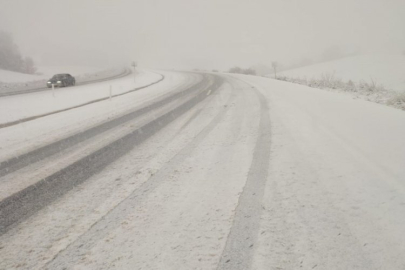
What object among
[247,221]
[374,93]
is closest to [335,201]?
[247,221]

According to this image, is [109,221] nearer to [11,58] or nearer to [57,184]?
[57,184]

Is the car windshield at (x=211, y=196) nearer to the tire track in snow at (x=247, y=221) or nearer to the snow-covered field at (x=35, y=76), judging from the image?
the tire track in snow at (x=247, y=221)

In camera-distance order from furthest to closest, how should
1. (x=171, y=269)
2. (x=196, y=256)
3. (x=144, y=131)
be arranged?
(x=144, y=131), (x=196, y=256), (x=171, y=269)

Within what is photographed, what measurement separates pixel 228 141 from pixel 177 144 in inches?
38.1

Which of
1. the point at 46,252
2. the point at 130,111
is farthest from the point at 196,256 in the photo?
the point at 130,111

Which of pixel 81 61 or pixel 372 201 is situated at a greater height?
pixel 81 61

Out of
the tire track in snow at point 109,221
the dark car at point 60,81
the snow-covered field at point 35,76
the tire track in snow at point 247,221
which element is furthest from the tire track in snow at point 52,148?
the snow-covered field at point 35,76

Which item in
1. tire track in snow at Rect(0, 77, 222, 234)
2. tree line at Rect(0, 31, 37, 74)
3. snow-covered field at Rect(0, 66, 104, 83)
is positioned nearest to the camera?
tire track in snow at Rect(0, 77, 222, 234)

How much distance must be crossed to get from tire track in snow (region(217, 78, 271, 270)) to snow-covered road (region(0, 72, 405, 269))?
1cm

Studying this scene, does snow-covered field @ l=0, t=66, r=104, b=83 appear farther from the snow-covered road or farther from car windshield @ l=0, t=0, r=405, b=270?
the snow-covered road

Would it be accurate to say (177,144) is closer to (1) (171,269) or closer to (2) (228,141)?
(2) (228,141)

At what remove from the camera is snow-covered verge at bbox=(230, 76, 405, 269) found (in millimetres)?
1702

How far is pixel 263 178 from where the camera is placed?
9.32 ft

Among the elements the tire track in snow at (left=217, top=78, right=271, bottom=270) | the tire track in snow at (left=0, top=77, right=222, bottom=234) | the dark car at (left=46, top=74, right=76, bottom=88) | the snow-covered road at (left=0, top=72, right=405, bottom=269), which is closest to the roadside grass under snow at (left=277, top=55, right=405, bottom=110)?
the snow-covered road at (left=0, top=72, right=405, bottom=269)
